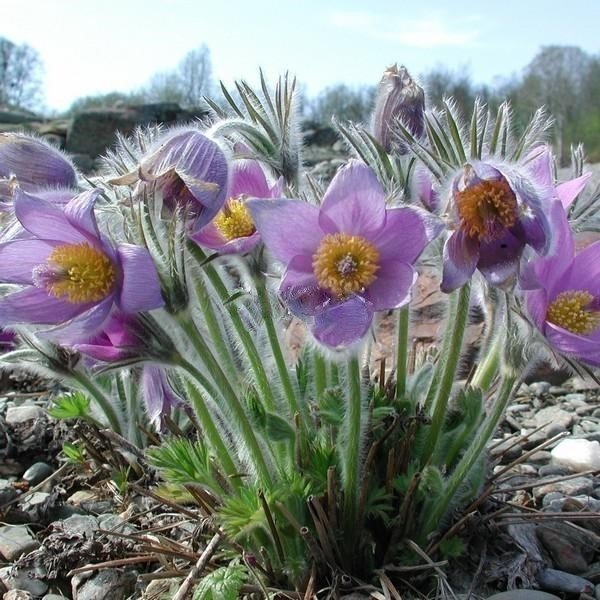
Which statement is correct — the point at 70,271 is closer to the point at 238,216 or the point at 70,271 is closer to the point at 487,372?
the point at 238,216

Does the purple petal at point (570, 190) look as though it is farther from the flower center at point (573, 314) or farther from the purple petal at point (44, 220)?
the purple petal at point (44, 220)

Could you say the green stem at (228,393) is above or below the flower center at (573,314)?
below

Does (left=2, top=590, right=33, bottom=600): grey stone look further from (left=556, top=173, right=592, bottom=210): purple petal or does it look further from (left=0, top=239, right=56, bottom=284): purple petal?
(left=556, top=173, right=592, bottom=210): purple petal

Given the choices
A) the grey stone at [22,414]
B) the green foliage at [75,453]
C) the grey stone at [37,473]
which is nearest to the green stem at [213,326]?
the green foliage at [75,453]

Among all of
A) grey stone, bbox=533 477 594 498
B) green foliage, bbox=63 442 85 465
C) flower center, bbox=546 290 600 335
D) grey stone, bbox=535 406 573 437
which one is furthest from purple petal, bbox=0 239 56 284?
grey stone, bbox=535 406 573 437

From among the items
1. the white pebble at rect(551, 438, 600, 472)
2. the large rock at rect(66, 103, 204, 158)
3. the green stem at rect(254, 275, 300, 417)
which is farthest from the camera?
the large rock at rect(66, 103, 204, 158)

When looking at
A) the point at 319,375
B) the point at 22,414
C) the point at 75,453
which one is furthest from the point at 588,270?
the point at 22,414

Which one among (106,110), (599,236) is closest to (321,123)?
(106,110)
